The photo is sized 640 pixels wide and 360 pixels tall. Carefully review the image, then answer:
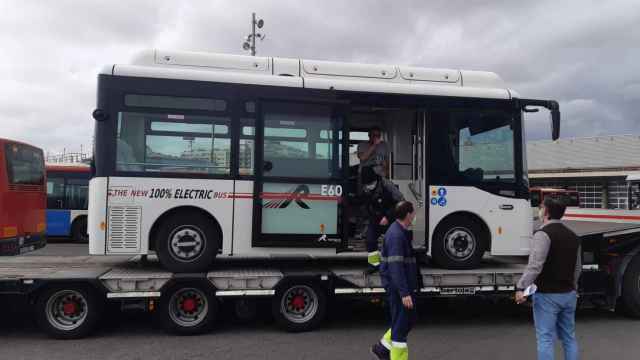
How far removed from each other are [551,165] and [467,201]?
3500 centimetres

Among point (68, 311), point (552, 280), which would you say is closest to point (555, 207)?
point (552, 280)

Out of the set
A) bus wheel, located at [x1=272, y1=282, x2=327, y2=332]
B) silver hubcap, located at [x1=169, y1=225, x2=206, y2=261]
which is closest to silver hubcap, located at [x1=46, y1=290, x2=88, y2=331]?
silver hubcap, located at [x1=169, y1=225, x2=206, y2=261]

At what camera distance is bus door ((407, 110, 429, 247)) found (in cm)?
739

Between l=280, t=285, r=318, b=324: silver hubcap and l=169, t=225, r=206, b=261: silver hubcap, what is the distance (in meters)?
1.33

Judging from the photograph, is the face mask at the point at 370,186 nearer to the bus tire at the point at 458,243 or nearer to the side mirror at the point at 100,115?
the bus tire at the point at 458,243

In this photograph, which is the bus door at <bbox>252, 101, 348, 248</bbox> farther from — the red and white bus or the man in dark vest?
the red and white bus

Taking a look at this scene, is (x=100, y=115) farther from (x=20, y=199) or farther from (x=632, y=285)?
(x=632, y=285)

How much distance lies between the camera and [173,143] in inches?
261

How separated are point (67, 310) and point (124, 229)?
3.85 ft

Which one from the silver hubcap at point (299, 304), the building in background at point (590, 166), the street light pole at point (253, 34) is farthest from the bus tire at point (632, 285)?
the building in background at point (590, 166)

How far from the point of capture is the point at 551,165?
38.6 metres

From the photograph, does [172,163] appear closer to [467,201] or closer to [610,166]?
[467,201]

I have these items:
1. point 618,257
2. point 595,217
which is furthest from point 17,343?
point 595,217

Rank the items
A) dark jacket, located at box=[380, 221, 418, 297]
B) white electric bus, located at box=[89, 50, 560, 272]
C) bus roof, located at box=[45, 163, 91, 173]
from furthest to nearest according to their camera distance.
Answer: bus roof, located at box=[45, 163, 91, 173], white electric bus, located at box=[89, 50, 560, 272], dark jacket, located at box=[380, 221, 418, 297]
